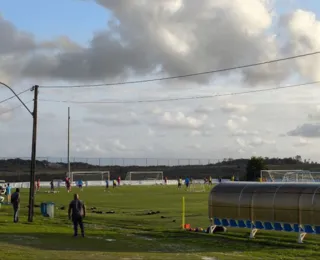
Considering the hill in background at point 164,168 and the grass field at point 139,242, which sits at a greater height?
the hill in background at point 164,168

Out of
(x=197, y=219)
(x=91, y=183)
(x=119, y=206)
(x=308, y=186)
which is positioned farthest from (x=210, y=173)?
(x=308, y=186)

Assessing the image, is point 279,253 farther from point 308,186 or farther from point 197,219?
point 197,219

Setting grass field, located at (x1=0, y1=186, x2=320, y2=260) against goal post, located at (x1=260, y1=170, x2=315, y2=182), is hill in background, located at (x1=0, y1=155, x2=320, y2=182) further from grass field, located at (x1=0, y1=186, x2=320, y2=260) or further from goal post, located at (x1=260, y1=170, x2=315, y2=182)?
grass field, located at (x1=0, y1=186, x2=320, y2=260)

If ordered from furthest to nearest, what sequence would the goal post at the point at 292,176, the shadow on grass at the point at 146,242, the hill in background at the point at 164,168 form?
the hill in background at the point at 164,168 < the goal post at the point at 292,176 < the shadow on grass at the point at 146,242

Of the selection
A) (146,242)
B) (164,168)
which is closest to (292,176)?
(146,242)

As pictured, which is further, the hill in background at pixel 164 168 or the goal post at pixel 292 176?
the hill in background at pixel 164 168

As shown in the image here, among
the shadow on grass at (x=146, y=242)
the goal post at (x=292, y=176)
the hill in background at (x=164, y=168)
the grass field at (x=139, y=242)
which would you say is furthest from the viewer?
the hill in background at (x=164, y=168)

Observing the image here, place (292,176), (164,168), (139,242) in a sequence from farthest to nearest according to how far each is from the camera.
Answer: (164,168), (292,176), (139,242)

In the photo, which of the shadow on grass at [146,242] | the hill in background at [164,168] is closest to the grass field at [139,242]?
the shadow on grass at [146,242]

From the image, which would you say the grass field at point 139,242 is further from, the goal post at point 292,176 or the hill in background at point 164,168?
the hill in background at point 164,168

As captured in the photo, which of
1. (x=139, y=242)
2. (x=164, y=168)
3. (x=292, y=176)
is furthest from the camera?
(x=164, y=168)

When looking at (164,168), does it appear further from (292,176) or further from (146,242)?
(146,242)

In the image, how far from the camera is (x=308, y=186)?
83.4 ft

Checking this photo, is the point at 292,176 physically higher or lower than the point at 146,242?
higher
